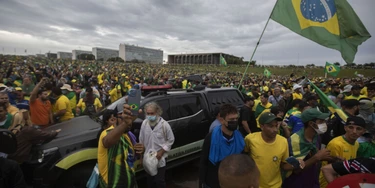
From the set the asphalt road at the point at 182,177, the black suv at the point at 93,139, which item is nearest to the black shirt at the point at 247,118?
the black suv at the point at 93,139

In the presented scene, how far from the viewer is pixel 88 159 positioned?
2.93 meters

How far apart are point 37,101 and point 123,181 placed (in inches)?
138

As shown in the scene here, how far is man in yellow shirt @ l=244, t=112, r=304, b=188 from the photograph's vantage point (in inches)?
86.4

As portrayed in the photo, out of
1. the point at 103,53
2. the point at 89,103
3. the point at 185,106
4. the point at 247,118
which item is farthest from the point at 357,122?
the point at 103,53

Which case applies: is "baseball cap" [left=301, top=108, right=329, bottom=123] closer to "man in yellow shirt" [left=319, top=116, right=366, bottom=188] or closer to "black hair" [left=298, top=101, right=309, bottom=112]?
"man in yellow shirt" [left=319, top=116, right=366, bottom=188]

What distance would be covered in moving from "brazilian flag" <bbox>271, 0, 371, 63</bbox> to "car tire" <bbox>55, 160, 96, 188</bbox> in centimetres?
519

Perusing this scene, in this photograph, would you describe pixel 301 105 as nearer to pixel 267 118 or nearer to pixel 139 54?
pixel 267 118

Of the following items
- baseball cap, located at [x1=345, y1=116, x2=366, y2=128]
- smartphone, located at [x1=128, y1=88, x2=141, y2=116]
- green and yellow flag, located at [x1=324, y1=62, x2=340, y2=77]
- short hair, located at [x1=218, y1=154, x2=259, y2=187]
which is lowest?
short hair, located at [x1=218, y1=154, x2=259, y2=187]

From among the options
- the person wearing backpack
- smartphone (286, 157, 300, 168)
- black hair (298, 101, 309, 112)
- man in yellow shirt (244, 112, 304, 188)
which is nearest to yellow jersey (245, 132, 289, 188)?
man in yellow shirt (244, 112, 304, 188)

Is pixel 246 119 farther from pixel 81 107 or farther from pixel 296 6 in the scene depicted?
pixel 81 107

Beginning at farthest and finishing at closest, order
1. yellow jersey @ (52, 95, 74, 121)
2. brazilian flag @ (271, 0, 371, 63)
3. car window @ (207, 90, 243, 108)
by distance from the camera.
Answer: car window @ (207, 90, 243, 108) → yellow jersey @ (52, 95, 74, 121) → brazilian flag @ (271, 0, 371, 63)

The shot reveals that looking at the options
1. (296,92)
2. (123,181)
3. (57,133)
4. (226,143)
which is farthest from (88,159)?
(296,92)

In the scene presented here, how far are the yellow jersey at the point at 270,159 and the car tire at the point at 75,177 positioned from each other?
7.99 ft

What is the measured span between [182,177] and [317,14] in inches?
194
